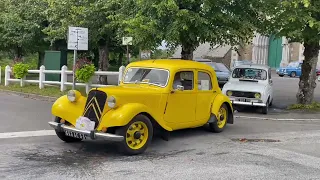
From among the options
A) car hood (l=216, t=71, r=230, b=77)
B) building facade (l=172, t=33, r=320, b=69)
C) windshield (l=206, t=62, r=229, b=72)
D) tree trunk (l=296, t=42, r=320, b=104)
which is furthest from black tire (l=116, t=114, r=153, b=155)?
building facade (l=172, t=33, r=320, b=69)

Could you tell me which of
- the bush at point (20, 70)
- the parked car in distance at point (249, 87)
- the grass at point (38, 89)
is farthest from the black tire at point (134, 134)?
the bush at point (20, 70)

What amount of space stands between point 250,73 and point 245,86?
43.1 inches

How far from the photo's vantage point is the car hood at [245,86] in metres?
13.9

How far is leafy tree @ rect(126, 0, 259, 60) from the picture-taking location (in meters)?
12.9

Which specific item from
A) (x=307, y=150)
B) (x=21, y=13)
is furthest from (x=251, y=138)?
(x=21, y=13)

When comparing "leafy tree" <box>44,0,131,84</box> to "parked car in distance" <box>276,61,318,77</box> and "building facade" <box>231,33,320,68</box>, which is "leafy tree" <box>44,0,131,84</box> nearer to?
"parked car in distance" <box>276,61,318,77</box>

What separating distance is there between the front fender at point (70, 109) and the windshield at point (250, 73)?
27.1ft

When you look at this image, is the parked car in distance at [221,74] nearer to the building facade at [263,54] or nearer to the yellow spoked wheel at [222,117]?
the yellow spoked wheel at [222,117]

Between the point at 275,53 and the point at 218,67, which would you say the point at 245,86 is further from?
the point at 275,53

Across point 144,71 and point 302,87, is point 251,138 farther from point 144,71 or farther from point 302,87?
point 302,87

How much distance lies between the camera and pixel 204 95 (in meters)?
9.45

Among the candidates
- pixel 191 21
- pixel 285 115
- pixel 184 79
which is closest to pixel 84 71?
pixel 191 21

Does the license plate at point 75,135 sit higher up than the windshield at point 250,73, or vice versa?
the windshield at point 250,73

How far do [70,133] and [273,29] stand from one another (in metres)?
9.45
